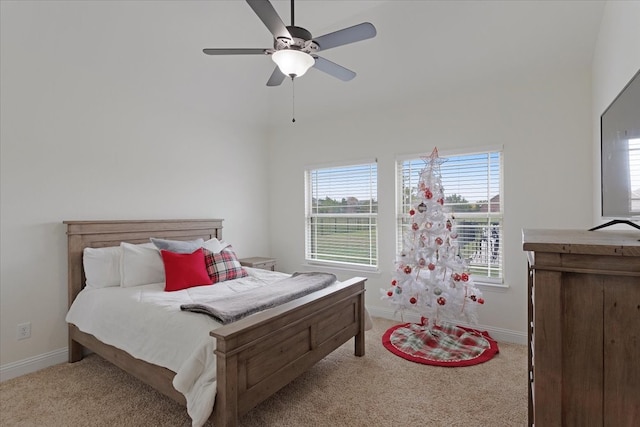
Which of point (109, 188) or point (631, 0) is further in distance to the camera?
point (109, 188)

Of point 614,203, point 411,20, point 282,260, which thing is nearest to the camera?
point 614,203

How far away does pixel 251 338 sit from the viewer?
193cm

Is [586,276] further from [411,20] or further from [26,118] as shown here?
[26,118]

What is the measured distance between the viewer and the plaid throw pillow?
130 inches

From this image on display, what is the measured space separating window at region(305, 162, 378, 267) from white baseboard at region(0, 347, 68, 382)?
118 inches

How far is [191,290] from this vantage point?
2926 millimetres

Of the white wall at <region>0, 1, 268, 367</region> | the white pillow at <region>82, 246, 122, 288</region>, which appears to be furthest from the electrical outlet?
the white pillow at <region>82, 246, 122, 288</region>

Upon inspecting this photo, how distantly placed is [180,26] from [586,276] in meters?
3.91

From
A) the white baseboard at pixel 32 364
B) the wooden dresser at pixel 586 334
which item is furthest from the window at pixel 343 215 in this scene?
the wooden dresser at pixel 586 334

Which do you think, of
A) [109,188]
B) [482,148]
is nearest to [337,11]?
[482,148]

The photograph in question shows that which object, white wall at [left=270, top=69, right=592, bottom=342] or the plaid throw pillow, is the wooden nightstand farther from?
white wall at [left=270, top=69, right=592, bottom=342]

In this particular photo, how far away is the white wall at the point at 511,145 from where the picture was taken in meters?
3.17

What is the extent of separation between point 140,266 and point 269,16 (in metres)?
2.43

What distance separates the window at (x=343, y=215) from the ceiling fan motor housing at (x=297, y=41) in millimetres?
2301
